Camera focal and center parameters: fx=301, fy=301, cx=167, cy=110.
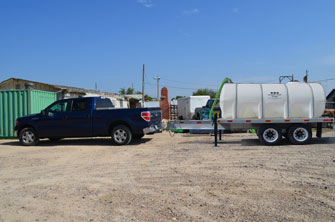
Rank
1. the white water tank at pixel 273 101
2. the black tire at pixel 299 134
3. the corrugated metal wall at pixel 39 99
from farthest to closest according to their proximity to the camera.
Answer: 1. the corrugated metal wall at pixel 39 99
2. the white water tank at pixel 273 101
3. the black tire at pixel 299 134

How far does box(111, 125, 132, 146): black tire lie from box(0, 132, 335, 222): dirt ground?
2.17 metres

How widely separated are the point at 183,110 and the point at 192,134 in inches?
593

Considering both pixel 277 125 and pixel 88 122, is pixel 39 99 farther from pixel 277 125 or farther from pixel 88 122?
pixel 277 125

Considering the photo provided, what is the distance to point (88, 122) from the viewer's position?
11977 mm

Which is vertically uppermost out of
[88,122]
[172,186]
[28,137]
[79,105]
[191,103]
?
[191,103]

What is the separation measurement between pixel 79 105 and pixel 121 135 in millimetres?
2208

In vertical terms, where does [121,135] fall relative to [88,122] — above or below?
below

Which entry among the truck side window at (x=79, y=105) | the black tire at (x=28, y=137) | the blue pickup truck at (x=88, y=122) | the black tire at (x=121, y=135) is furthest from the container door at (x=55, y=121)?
the black tire at (x=121, y=135)

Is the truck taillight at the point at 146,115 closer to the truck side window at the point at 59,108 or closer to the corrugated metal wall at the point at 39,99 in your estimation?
the truck side window at the point at 59,108

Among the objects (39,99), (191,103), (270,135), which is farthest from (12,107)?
(191,103)

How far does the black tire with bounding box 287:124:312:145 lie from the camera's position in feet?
37.0

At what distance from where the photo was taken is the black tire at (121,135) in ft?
38.2

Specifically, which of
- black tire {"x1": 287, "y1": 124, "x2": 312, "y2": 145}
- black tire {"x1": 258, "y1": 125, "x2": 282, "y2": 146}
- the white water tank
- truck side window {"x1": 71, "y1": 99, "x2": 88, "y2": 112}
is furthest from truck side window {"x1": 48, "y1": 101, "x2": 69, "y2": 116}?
black tire {"x1": 287, "y1": 124, "x2": 312, "y2": 145}

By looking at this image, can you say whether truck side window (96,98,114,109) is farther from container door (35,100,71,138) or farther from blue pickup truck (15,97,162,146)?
container door (35,100,71,138)
